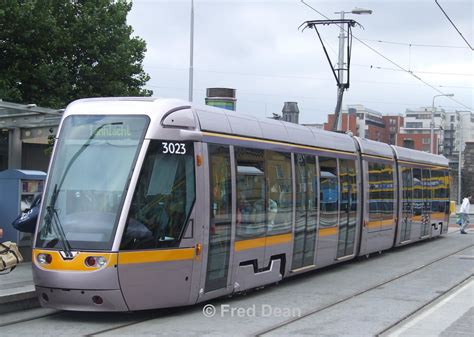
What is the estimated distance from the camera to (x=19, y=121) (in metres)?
13.5

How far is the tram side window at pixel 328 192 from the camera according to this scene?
1327cm

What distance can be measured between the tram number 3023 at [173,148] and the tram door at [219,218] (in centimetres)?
60

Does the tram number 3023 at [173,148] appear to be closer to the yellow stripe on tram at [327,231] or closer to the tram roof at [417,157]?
the yellow stripe on tram at [327,231]

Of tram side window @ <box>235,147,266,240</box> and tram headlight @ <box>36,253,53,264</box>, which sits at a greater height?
tram side window @ <box>235,147,266,240</box>

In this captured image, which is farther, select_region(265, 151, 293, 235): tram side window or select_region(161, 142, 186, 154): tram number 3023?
select_region(265, 151, 293, 235): tram side window

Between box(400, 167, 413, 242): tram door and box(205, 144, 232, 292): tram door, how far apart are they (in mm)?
10557

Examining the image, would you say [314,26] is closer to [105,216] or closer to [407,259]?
[407,259]

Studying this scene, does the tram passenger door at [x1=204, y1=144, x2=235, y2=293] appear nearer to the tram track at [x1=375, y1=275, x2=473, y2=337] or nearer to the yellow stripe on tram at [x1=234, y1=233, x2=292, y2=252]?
the yellow stripe on tram at [x1=234, y1=233, x2=292, y2=252]

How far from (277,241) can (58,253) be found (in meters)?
4.12

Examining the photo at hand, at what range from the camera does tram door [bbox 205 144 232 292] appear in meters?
9.38

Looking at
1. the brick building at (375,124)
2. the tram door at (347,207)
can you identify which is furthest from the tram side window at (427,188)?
the brick building at (375,124)

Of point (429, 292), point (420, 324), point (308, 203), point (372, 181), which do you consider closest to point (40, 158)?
point (372, 181)

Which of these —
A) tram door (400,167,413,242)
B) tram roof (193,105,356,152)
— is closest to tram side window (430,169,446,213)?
tram door (400,167,413,242)

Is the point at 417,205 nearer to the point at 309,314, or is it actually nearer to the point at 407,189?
the point at 407,189
